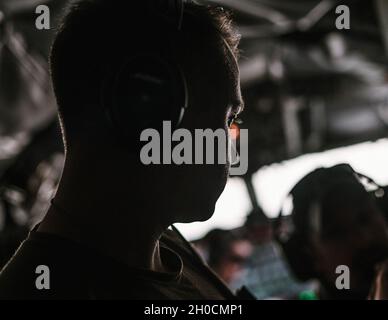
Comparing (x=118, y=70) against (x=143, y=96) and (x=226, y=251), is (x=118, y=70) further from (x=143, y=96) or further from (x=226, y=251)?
(x=226, y=251)

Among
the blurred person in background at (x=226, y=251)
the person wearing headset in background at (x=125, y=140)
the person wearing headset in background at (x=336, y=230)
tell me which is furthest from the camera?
the blurred person in background at (x=226, y=251)

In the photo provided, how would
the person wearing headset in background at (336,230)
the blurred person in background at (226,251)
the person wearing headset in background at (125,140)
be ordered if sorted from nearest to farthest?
the person wearing headset in background at (125,140)
the person wearing headset in background at (336,230)
the blurred person in background at (226,251)

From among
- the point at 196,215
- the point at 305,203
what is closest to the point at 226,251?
the point at 305,203

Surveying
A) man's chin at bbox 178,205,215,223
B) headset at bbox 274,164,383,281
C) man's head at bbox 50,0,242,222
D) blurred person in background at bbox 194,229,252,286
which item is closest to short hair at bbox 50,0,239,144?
man's head at bbox 50,0,242,222

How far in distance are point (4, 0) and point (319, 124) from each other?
2.22 m

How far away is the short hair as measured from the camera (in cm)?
59

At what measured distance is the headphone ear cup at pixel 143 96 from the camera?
21.7 inches

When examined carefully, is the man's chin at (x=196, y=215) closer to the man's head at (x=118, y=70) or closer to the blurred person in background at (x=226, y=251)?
the man's head at (x=118, y=70)

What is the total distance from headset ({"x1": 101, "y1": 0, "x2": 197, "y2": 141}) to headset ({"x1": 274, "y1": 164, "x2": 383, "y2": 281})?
53 centimetres

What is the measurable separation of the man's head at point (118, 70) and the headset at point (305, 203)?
466 mm

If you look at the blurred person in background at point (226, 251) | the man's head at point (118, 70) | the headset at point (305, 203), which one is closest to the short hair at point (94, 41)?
the man's head at point (118, 70)

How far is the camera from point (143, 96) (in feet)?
1.84

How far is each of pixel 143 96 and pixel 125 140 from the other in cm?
5
